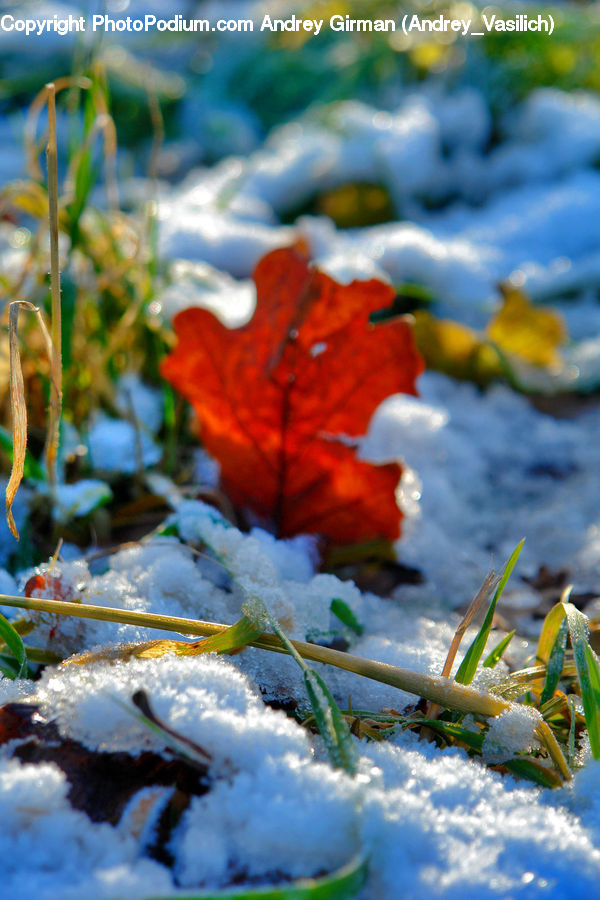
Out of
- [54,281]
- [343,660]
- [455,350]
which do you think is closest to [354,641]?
[343,660]

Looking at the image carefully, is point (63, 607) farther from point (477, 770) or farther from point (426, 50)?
point (426, 50)

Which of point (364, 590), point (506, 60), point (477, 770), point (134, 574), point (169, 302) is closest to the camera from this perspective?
point (477, 770)

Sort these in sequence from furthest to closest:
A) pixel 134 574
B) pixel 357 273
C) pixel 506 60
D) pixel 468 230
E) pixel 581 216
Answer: pixel 506 60 < pixel 468 230 < pixel 581 216 < pixel 357 273 < pixel 134 574

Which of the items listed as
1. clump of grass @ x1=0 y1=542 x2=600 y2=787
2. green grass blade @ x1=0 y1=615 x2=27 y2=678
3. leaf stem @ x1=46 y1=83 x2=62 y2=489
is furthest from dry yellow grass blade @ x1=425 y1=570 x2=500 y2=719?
leaf stem @ x1=46 y1=83 x2=62 y2=489

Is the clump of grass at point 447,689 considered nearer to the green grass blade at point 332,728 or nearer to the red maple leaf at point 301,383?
the green grass blade at point 332,728

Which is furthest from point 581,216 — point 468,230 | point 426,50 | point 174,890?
point 174,890

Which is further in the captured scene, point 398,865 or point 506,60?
point 506,60
